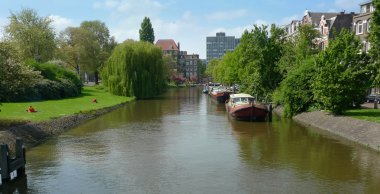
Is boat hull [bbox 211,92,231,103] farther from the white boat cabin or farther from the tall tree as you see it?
the tall tree

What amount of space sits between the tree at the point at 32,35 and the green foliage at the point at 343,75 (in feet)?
186

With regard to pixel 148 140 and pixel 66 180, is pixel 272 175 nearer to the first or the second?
pixel 66 180

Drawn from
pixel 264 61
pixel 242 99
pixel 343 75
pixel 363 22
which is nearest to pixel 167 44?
pixel 264 61

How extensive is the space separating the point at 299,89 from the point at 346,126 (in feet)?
35.2

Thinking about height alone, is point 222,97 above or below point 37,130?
above

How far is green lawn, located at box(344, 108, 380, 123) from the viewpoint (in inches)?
1213

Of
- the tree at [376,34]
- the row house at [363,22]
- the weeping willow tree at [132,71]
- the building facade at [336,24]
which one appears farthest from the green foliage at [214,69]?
the tree at [376,34]

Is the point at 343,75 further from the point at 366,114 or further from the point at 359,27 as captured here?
the point at 359,27

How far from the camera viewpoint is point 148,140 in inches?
1183

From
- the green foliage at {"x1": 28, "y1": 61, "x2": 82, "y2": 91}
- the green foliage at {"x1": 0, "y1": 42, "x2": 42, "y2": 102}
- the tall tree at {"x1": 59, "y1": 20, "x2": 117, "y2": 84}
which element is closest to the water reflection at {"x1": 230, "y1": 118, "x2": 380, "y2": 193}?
the green foliage at {"x1": 0, "y1": 42, "x2": 42, "y2": 102}

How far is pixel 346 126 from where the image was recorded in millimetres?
31625

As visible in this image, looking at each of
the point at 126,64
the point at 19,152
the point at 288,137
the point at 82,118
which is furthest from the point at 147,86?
the point at 19,152

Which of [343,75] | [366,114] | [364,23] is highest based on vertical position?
[364,23]

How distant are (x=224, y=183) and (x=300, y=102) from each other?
2672 centimetres
